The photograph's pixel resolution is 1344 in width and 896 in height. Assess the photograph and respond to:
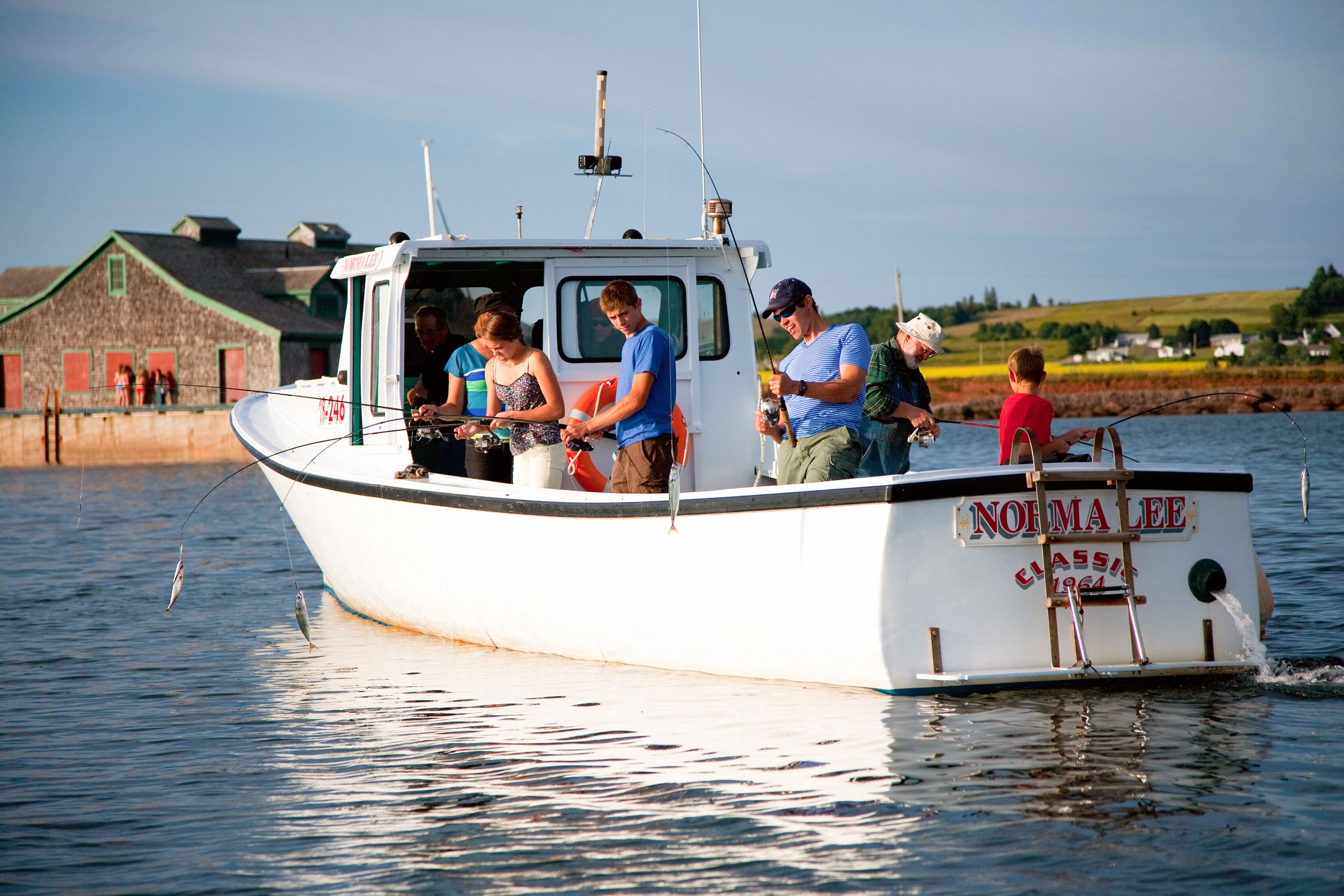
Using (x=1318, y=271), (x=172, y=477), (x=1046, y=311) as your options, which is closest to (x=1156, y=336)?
(x=1318, y=271)

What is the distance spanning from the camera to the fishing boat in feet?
18.5

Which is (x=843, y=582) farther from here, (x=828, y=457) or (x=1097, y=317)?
(x=1097, y=317)

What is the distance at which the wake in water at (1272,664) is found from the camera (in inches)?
233

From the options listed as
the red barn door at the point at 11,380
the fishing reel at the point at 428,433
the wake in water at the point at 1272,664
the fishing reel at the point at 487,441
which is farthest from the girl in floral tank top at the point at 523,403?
the red barn door at the point at 11,380

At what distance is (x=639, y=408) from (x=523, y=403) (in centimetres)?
88

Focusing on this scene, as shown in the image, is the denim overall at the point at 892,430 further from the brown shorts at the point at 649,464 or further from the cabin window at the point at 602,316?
the cabin window at the point at 602,316

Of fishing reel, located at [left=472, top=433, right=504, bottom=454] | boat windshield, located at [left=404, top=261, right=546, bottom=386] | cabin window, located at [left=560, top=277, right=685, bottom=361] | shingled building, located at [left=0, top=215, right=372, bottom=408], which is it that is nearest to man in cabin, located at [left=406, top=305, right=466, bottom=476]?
boat windshield, located at [left=404, top=261, right=546, bottom=386]

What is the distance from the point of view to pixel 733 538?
6.04 m

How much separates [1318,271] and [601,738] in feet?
307

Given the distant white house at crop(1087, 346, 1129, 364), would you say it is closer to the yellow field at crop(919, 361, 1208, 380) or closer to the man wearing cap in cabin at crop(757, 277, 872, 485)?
the yellow field at crop(919, 361, 1208, 380)

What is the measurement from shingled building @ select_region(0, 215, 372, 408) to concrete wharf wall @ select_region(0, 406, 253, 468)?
1.70m

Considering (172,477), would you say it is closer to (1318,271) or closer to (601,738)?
(601,738)

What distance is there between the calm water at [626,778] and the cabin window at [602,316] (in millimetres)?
1939

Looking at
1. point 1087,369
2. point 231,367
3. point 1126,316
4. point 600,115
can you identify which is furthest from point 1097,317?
point 600,115
